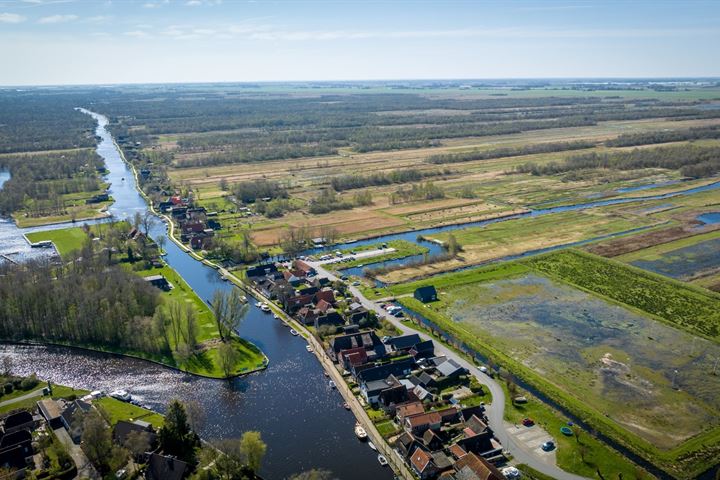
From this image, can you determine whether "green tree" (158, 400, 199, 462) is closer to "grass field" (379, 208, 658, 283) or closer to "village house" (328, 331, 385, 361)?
"village house" (328, 331, 385, 361)

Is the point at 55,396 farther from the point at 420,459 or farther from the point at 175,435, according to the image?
the point at 420,459

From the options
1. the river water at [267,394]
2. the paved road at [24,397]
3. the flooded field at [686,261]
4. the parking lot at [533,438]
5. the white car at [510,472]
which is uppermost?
the flooded field at [686,261]

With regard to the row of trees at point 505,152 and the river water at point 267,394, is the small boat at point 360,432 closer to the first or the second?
the river water at point 267,394

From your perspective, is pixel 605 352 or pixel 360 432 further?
pixel 605 352

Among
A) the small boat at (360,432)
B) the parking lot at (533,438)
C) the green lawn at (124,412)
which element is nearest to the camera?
the parking lot at (533,438)

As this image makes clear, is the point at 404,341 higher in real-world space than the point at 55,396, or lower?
higher

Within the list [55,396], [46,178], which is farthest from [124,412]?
[46,178]

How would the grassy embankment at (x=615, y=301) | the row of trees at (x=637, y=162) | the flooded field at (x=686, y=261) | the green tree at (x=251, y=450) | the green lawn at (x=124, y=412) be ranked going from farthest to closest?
the row of trees at (x=637, y=162) → the flooded field at (x=686, y=261) → the green lawn at (x=124, y=412) → the grassy embankment at (x=615, y=301) → the green tree at (x=251, y=450)

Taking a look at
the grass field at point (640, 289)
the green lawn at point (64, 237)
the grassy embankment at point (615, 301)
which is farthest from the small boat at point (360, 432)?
the green lawn at point (64, 237)

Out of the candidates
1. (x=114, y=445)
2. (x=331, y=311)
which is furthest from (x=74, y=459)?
(x=331, y=311)
